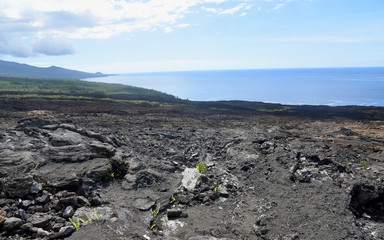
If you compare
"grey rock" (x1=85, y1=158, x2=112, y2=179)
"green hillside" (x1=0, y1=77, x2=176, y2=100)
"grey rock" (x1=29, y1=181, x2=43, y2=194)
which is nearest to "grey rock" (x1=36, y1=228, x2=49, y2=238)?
"grey rock" (x1=29, y1=181, x2=43, y2=194)

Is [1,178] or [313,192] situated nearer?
[1,178]

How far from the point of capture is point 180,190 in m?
9.31

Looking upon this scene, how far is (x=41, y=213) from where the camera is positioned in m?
6.44

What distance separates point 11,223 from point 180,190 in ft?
17.3

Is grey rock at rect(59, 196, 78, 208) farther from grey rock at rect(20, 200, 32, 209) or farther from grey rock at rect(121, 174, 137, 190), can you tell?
grey rock at rect(121, 174, 137, 190)

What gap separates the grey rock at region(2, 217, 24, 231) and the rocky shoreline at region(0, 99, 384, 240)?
0.06ft

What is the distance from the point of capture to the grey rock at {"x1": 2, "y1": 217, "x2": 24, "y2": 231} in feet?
18.4

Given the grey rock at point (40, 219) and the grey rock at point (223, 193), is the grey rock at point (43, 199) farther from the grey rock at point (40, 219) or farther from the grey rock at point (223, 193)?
the grey rock at point (223, 193)

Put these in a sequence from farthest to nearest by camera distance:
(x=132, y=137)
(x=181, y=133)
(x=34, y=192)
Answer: (x=181, y=133) → (x=132, y=137) → (x=34, y=192)

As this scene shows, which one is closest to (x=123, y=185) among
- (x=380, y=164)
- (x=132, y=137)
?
(x=132, y=137)

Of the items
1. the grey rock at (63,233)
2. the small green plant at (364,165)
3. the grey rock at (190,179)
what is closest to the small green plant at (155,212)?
the grey rock at (190,179)

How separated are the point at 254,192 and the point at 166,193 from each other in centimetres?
334

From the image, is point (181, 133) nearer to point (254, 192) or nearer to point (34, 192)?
point (254, 192)

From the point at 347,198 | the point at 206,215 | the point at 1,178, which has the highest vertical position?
the point at 347,198
